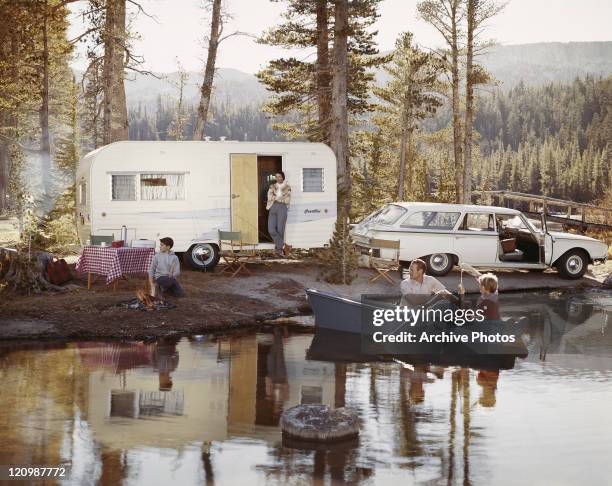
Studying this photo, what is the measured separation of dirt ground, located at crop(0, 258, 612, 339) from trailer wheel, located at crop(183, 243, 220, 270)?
12.8 inches

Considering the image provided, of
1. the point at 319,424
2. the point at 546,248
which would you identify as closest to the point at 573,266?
the point at 546,248

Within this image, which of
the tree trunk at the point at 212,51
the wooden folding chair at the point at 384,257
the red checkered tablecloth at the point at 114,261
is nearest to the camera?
the red checkered tablecloth at the point at 114,261

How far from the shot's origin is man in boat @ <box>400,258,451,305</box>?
11.3 m

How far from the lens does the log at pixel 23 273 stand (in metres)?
14.4

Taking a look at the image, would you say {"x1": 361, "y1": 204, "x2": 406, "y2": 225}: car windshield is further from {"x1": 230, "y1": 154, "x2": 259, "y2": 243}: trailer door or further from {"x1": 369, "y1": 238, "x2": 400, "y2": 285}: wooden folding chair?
{"x1": 230, "y1": 154, "x2": 259, "y2": 243}: trailer door

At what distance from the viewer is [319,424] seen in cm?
734

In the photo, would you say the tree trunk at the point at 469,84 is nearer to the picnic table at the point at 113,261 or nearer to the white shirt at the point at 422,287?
the picnic table at the point at 113,261

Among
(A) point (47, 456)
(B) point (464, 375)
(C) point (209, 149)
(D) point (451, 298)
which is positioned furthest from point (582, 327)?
(A) point (47, 456)

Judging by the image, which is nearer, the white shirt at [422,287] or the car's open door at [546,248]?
the white shirt at [422,287]

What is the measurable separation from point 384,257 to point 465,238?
78.4 inches

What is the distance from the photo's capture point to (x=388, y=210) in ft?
60.7

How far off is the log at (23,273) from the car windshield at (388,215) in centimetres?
734

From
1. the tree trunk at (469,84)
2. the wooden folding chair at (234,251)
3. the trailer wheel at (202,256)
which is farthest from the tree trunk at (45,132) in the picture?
the tree trunk at (469,84)

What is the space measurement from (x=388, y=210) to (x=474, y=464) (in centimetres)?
1207
